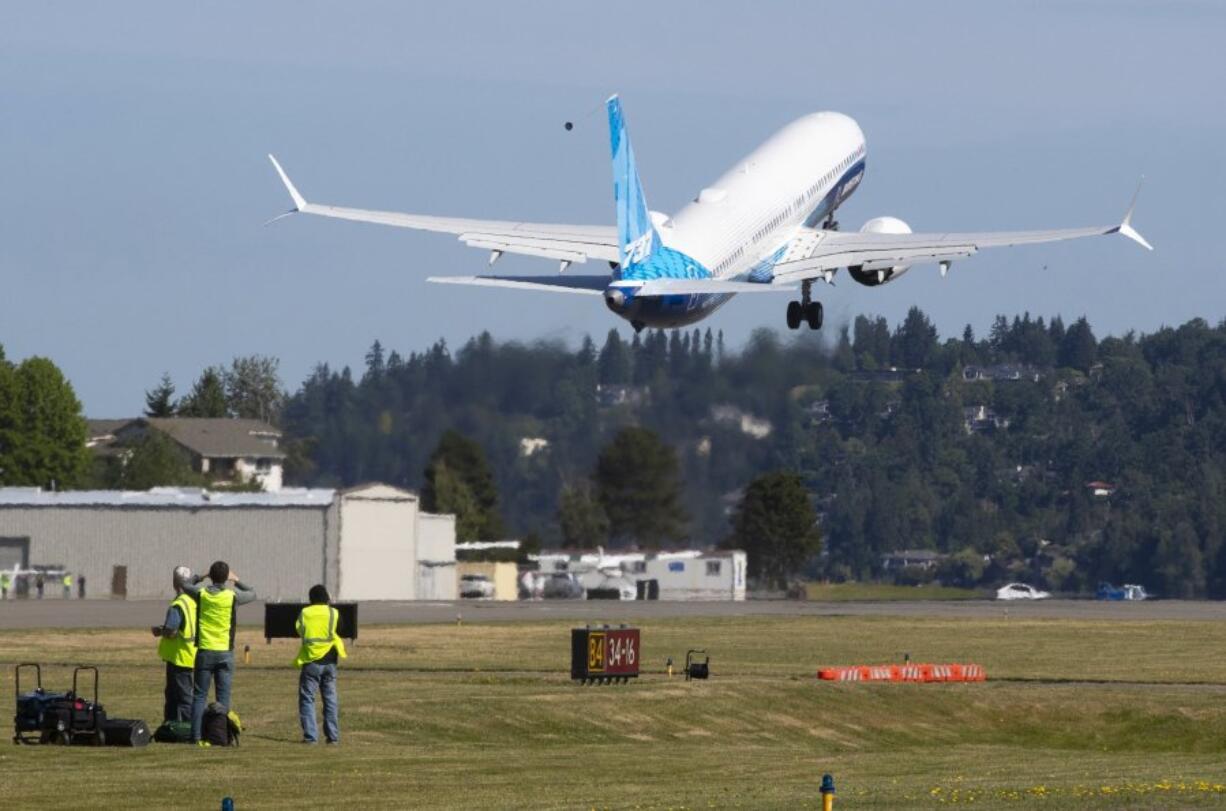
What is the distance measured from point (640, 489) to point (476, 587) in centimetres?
2527

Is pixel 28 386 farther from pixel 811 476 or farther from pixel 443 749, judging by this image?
pixel 443 749

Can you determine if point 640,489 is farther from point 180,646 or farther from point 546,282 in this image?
point 180,646

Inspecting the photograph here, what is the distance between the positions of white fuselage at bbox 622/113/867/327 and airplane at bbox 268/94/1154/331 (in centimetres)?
7

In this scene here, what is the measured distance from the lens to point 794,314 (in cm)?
9300

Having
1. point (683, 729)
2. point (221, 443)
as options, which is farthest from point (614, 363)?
point (221, 443)

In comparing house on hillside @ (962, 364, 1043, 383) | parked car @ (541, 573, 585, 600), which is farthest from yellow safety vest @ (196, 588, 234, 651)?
house on hillside @ (962, 364, 1043, 383)

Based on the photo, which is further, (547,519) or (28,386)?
(28,386)

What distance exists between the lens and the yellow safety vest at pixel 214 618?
38.2 metres

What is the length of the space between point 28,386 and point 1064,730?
122 meters

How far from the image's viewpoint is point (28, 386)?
16838 centimetres

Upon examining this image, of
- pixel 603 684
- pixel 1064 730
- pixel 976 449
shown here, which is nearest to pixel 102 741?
pixel 603 684

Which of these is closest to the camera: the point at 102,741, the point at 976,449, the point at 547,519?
the point at 102,741

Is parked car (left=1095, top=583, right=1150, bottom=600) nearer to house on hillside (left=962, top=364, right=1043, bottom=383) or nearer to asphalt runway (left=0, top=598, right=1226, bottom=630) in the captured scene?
house on hillside (left=962, top=364, right=1043, bottom=383)

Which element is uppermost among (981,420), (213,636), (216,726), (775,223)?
(775,223)
